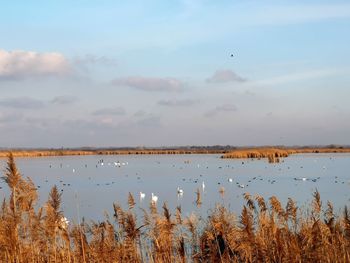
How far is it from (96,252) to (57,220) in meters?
0.69

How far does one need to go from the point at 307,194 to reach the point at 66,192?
42.4ft

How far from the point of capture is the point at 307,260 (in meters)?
6.68

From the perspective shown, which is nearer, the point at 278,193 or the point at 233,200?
the point at 233,200

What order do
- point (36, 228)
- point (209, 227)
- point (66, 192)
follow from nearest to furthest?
point (36, 228) → point (209, 227) → point (66, 192)

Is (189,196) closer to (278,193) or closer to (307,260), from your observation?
(278,193)

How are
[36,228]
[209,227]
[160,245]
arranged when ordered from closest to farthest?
[36,228] < [160,245] < [209,227]

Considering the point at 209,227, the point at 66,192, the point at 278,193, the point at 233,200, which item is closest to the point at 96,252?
the point at 209,227

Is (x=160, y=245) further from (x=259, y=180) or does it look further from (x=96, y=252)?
(x=259, y=180)

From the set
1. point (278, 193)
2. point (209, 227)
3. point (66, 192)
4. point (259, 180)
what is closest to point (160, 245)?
point (209, 227)

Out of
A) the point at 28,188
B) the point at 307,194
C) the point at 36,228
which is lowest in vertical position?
the point at 307,194

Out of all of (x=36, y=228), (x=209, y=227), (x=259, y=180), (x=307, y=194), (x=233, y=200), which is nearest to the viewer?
(x=36, y=228)

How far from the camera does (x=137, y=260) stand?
827 cm

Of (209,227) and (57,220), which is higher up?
(57,220)

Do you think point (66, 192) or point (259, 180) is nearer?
point (66, 192)
